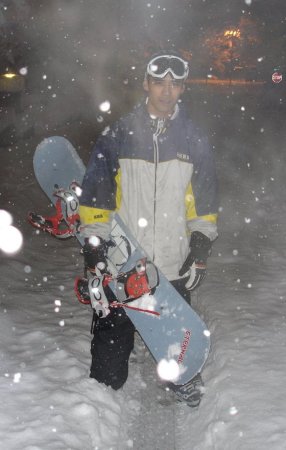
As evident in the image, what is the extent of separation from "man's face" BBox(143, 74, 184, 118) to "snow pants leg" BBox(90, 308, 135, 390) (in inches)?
62.8

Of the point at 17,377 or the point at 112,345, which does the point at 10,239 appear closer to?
the point at 17,377

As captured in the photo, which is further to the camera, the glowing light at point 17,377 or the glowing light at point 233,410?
the glowing light at point 17,377

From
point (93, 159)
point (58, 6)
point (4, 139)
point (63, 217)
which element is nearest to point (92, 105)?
point (58, 6)

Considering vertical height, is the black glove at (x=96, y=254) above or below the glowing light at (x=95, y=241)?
below

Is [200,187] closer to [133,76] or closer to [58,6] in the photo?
[58,6]

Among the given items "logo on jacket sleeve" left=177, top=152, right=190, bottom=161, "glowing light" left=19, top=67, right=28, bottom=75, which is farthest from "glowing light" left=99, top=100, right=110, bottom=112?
"logo on jacket sleeve" left=177, top=152, right=190, bottom=161

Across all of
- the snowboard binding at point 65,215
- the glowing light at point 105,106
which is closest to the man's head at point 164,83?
the snowboard binding at point 65,215

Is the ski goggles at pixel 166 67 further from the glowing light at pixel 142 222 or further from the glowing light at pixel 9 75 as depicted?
the glowing light at pixel 9 75

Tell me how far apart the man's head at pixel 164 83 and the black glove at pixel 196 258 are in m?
0.99

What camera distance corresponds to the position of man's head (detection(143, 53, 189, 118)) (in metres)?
3.11

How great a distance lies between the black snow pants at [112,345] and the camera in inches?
133

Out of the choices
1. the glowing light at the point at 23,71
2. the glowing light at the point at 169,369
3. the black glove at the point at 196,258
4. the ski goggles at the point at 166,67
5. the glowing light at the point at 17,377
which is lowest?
the glowing light at the point at 17,377

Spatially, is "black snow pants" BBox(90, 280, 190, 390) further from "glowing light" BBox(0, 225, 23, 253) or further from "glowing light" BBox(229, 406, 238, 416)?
"glowing light" BBox(0, 225, 23, 253)

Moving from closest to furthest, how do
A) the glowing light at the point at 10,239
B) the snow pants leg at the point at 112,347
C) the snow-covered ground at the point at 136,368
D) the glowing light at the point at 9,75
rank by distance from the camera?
1. the snow-covered ground at the point at 136,368
2. the snow pants leg at the point at 112,347
3. the glowing light at the point at 10,239
4. the glowing light at the point at 9,75
